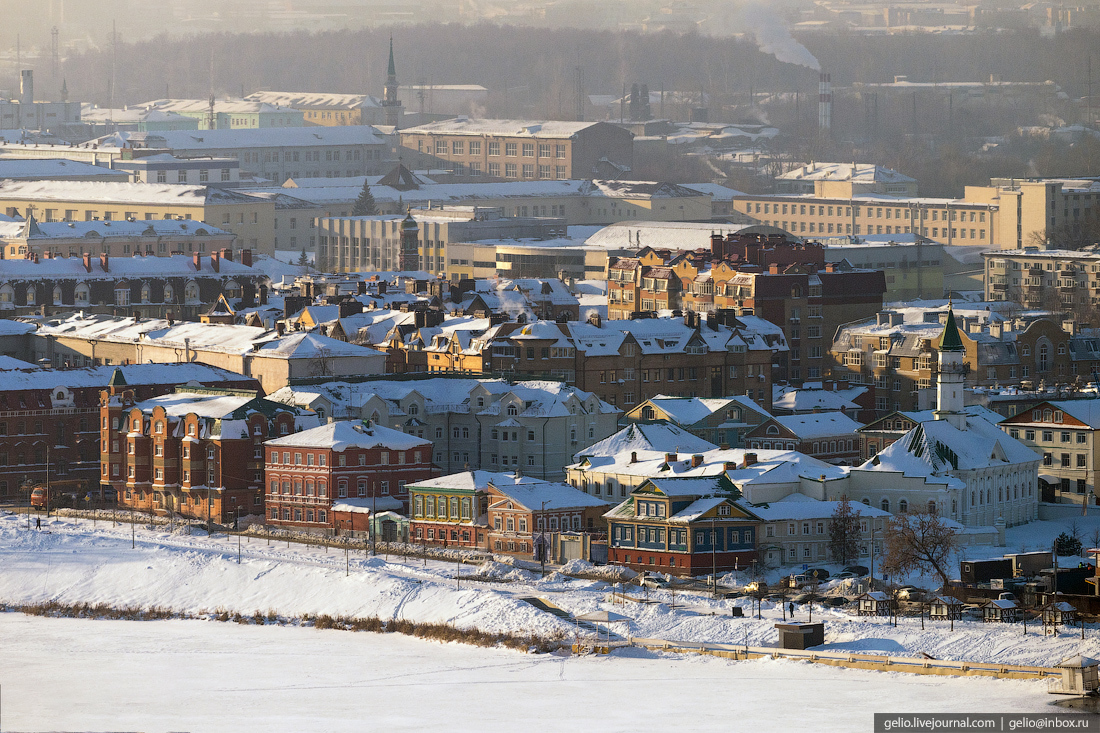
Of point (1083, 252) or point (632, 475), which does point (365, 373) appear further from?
point (1083, 252)

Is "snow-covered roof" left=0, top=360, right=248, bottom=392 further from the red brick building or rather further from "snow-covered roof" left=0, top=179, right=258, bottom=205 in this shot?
"snow-covered roof" left=0, top=179, right=258, bottom=205

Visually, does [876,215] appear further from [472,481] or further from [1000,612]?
[1000,612]

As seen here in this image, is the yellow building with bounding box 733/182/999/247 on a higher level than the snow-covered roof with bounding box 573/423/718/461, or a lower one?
lower

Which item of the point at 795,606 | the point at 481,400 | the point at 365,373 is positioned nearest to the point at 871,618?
the point at 795,606

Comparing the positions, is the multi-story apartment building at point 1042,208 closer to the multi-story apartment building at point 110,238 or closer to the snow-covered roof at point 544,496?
the multi-story apartment building at point 110,238

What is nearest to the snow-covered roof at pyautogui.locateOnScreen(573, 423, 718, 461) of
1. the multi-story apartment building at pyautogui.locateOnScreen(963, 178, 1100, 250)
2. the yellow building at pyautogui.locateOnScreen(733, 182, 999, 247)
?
the multi-story apartment building at pyautogui.locateOnScreen(963, 178, 1100, 250)

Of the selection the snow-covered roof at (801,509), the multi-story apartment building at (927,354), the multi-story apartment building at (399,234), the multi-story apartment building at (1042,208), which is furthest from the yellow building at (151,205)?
the snow-covered roof at (801,509)
